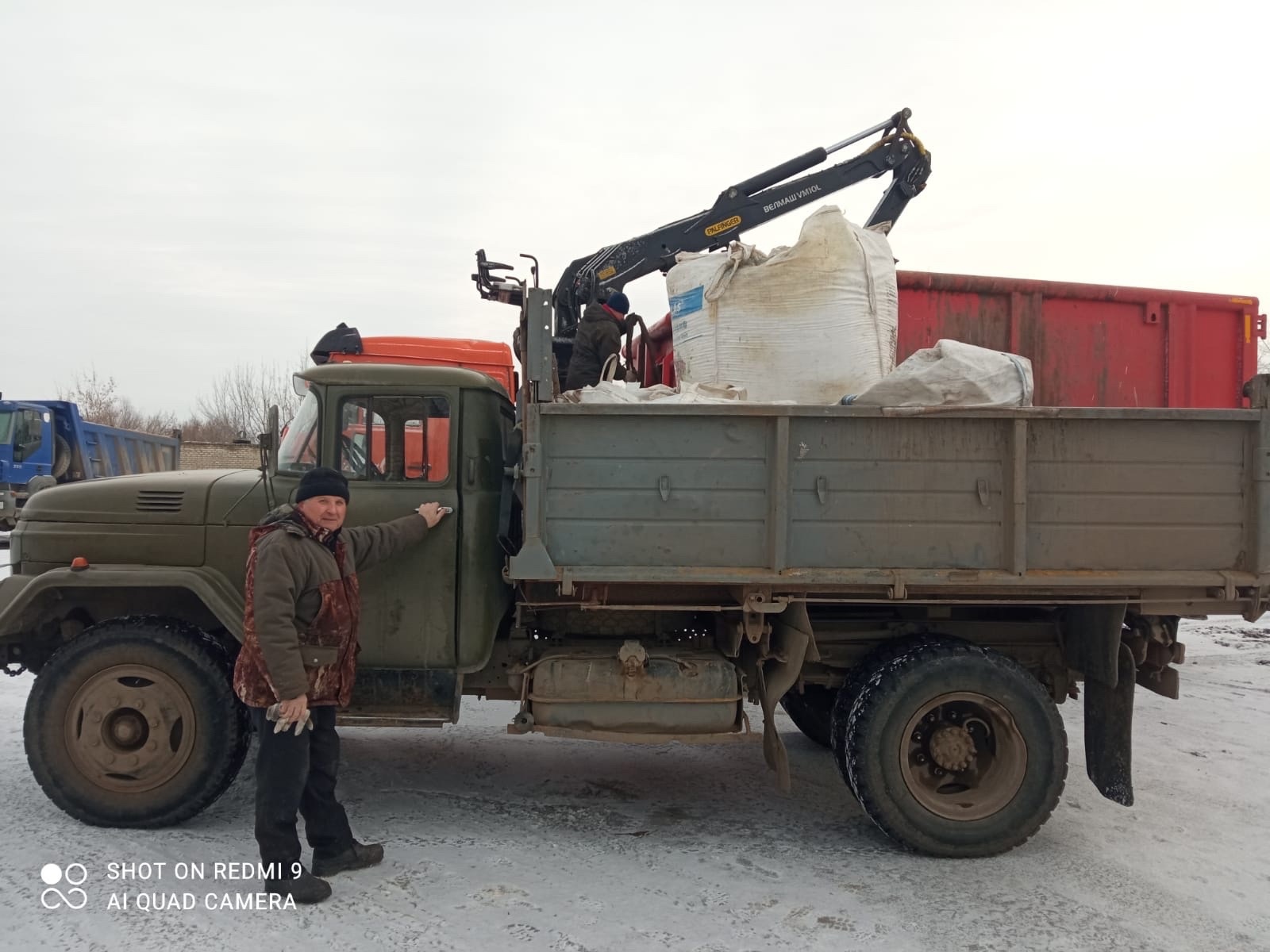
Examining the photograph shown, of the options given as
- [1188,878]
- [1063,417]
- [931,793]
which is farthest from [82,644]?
[1188,878]

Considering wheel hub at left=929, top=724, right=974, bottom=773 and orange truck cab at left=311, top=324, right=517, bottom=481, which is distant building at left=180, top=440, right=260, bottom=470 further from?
wheel hub at left=929, top=724, right=974, bottom=773

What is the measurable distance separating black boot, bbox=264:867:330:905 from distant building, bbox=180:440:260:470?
16.8 m

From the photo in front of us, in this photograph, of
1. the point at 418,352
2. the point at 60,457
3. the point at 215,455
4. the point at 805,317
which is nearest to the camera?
the point at 805,317

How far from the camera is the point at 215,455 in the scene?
20891 millimetres

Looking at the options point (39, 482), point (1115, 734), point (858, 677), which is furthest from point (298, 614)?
point (39, 482)

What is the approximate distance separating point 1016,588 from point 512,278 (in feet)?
15.1

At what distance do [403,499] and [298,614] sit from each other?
0.83 meters

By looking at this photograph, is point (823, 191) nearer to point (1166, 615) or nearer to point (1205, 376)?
point (1205, 376)

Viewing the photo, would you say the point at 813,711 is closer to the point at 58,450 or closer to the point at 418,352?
the point at 418,352

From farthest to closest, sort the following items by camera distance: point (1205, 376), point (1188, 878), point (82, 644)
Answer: point (1205, 376) → point (82, 644) → point (1188, 878)

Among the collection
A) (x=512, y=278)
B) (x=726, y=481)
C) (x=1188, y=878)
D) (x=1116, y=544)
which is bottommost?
(x=1188, y=878)

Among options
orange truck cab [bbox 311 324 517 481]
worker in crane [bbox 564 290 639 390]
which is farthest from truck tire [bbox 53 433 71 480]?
worker in crane [bbox 564 290 639 390]

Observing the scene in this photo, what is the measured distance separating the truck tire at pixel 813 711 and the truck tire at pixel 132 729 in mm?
3087

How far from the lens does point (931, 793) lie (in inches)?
160
